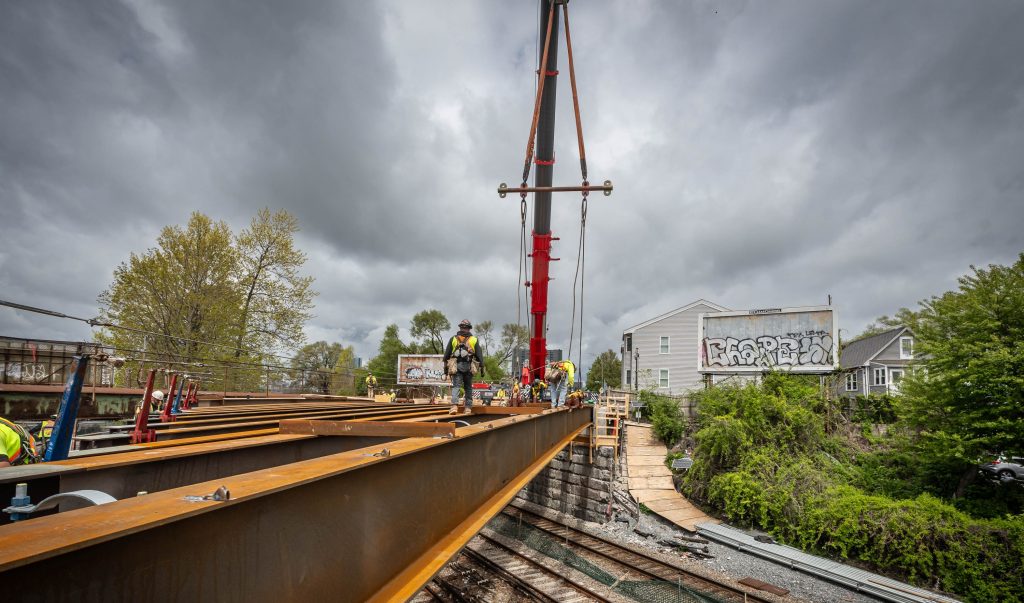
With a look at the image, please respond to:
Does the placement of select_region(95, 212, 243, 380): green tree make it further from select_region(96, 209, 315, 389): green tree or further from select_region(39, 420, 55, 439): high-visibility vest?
select_region(39, 420, 55, 439): high-visibility vest

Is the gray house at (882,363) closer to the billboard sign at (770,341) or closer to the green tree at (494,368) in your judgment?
the billboard sign at (770,341)

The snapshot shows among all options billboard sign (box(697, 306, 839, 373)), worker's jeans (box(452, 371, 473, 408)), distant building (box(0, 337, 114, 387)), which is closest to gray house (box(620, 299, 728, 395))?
billboard sign (box(697, 306, 839, 373))

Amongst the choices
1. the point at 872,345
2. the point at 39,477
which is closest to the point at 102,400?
the point at 39,477

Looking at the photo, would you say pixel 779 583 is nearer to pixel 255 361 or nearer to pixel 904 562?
pixel 904 562

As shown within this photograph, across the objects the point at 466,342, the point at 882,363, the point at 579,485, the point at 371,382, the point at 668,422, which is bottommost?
the point at 579,485

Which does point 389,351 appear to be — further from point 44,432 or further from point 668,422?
point 44,432

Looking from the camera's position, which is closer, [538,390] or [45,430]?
[45,430]

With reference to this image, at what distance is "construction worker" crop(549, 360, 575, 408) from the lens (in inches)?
557

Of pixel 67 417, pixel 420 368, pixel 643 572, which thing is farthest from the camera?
pixel 420 368

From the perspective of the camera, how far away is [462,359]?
28.4 feet

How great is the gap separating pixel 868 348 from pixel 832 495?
30958 mm

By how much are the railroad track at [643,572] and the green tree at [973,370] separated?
840 centimetres

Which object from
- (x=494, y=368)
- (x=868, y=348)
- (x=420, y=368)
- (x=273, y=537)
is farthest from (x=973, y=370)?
(x=494, y=368)

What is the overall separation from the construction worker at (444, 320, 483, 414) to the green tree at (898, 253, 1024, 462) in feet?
47.2
